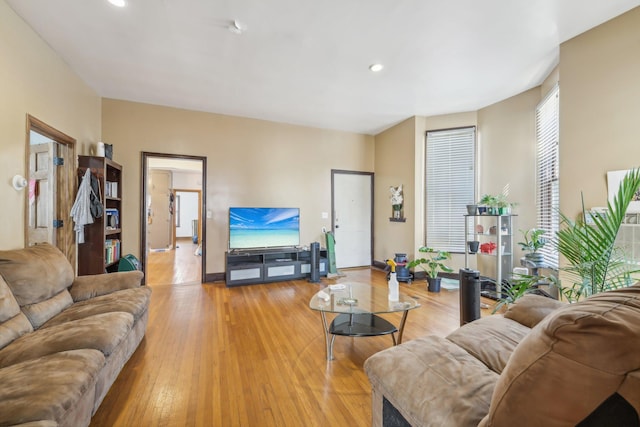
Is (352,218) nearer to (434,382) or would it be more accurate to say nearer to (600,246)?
(600,246)

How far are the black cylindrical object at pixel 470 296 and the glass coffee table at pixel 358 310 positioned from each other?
79 cm

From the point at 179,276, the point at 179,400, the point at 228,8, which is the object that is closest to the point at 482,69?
the point at 228,8

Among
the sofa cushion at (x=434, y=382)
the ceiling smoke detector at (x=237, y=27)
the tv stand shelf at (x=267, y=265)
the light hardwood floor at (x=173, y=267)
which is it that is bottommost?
the light hardwood floor at (x=173, y=267)

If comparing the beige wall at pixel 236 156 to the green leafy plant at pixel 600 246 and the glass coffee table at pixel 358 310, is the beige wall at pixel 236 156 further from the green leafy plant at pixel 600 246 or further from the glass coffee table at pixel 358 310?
the green leafy plant at pixel 600 246

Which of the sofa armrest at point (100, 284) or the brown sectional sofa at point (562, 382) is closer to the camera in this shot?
the brown sectional sofa at point (562, 382)

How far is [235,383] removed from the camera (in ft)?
6.34

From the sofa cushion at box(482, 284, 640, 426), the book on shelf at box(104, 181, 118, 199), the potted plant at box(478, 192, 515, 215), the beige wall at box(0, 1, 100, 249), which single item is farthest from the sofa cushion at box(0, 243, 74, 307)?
the potted plant at box(478, 192, 515, 215)

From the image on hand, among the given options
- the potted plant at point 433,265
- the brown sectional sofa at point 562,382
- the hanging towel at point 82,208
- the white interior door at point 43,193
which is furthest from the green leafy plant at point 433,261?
the white interior door at point 43,193

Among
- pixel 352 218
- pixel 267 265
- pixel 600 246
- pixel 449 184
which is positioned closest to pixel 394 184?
pixel 449 184

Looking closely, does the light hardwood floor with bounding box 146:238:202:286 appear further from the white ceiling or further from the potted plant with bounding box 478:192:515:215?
the potted plant with bounding box 478:192:515:215

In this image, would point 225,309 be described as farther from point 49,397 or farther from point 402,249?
point 402,249

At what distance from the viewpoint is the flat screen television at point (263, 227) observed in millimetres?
4633

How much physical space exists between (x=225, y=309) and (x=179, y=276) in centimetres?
214

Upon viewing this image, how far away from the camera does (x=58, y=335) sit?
164 centimetres
